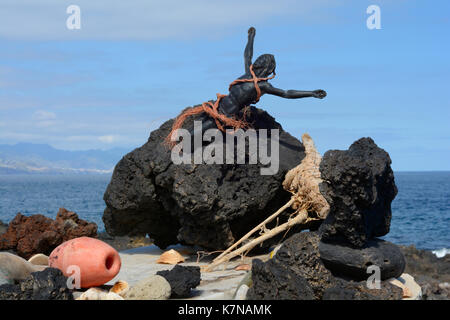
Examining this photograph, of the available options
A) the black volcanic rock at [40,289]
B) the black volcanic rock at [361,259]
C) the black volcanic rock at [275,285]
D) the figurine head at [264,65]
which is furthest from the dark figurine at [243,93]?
the black volcanic rock at [40,289]

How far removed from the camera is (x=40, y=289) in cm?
556

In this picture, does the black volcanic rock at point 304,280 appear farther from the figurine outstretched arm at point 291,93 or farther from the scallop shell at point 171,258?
the figurine outstretched arm at point 291,93

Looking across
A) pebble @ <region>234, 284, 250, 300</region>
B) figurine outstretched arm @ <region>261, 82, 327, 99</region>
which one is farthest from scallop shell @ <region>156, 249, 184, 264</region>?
figurine outstretched arm @ <region>261, 82, 327, 99</region>

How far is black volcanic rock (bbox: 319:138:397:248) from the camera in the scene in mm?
5504

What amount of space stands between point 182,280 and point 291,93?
3.83 meters

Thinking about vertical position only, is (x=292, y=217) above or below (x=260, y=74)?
below

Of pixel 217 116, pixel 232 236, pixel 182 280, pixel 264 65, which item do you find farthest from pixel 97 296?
pixel 264 65

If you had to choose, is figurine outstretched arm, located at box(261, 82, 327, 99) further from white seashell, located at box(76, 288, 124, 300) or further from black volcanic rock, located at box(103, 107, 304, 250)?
white seashell, located at box(76, 288, 124, 300)

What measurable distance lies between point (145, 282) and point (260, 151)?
11.9ft

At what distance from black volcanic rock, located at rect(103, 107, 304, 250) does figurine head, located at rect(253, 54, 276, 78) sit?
2.64ft

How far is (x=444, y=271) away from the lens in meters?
12.1

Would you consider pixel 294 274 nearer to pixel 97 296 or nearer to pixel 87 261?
pixel 97 296
